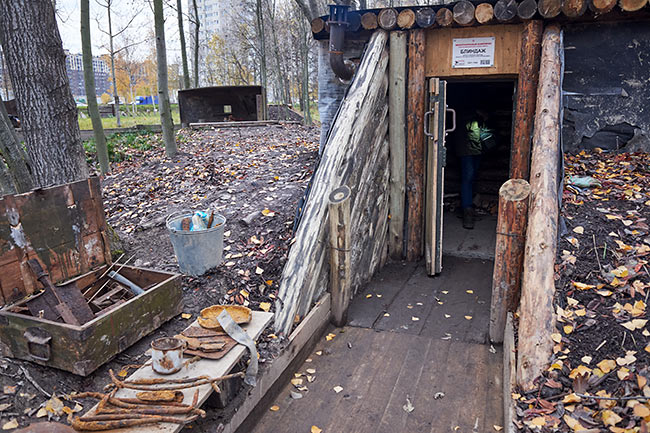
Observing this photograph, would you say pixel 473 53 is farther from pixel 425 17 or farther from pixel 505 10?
pixel 425 17

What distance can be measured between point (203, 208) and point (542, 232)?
4.40m

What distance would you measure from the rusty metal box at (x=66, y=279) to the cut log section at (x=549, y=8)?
15.4 feet

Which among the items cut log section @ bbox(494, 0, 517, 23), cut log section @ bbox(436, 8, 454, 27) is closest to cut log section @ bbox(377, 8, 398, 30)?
cut log section @ bbox(436, 8, 454, 27)

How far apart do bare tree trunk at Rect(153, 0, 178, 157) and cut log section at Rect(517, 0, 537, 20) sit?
7485mm

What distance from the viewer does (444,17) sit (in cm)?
542

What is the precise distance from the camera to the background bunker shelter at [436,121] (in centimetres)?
437

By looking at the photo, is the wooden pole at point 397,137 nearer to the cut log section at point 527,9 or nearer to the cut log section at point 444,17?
the cut log section at point 444,17

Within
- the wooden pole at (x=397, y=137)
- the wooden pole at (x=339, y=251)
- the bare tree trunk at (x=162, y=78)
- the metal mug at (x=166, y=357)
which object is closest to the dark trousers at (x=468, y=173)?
the wooden pole at (x=397, y=137)

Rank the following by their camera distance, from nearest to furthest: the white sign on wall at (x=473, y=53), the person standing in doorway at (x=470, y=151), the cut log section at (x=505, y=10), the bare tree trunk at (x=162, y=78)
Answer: the cut log section at (x=505, y=10), the white sign on wall at (x=473, y=53), the person standing in doorway at (x=470, y=151), the bare tree trunk at (x=162, y=78)

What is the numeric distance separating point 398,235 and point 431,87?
2048mm

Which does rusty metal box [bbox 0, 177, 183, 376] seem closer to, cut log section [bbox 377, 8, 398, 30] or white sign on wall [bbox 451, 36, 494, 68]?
cut log section [bbox 377, 8, 398, 30]

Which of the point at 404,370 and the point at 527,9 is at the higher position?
the point at 527,9

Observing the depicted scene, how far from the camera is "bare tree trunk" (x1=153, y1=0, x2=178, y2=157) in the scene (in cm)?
990

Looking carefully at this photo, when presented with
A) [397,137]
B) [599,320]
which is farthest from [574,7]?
[599,320]
